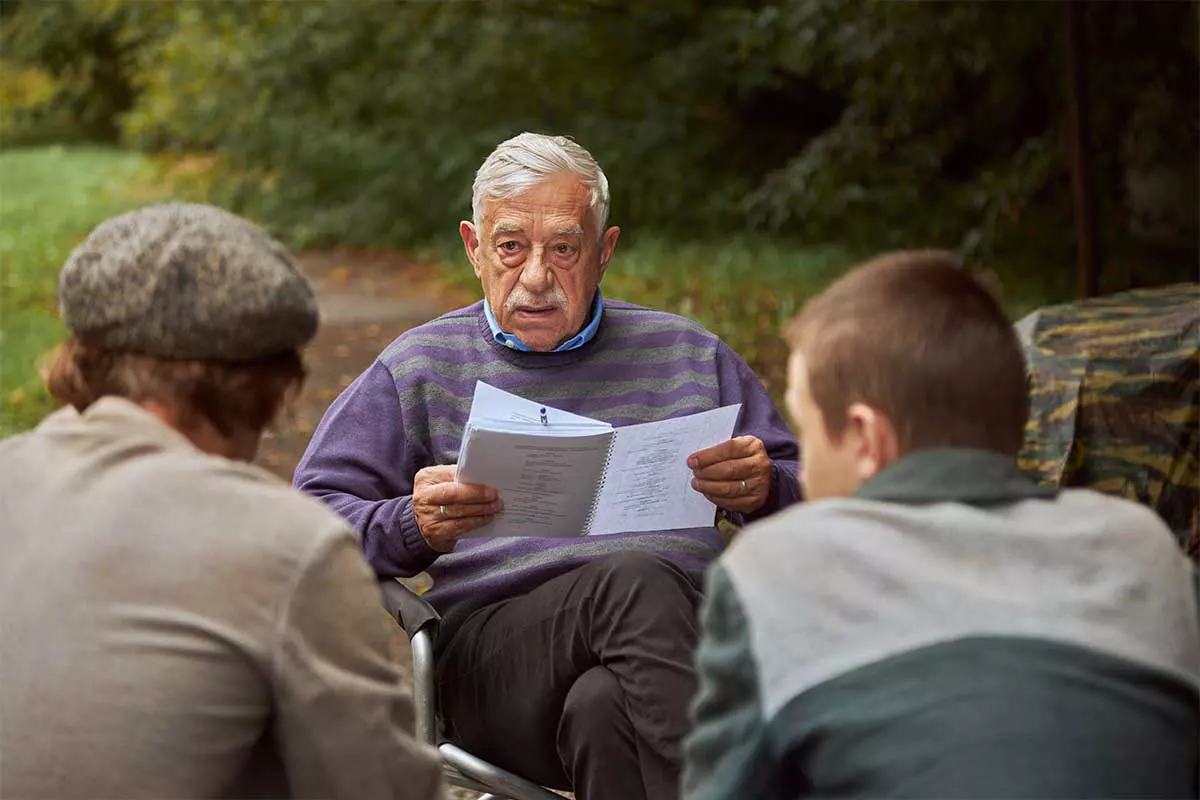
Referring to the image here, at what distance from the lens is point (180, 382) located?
179 cm

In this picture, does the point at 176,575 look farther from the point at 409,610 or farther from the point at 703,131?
the point at 703,131

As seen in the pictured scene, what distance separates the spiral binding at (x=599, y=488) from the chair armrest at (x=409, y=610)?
0.29m

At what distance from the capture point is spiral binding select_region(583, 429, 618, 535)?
271cm

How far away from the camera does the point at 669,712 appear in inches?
99.0

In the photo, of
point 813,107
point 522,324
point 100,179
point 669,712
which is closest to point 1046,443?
point 522,324

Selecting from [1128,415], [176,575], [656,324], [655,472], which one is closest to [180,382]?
[176,575]

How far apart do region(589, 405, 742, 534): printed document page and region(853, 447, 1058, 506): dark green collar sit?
1.11 m

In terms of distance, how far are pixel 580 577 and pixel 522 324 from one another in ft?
1.98

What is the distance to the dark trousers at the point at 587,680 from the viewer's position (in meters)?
2.54

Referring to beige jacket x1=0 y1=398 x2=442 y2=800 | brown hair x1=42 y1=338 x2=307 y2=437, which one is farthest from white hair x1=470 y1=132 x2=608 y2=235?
beige jacket x1=0 y1=398 x2=442 y2=800

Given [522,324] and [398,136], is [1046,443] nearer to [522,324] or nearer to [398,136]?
[522,324]

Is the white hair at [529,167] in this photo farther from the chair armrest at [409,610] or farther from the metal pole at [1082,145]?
the metal pole at [1082,145]

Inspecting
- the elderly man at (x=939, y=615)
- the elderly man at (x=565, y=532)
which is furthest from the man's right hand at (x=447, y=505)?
the elderly man at (x=939, y=615)

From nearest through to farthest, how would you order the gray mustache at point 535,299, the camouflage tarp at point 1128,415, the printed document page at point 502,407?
the printed document page at point 502,407
the gray mustache at point 535,299
the camouflage tarp at point 1128,415
